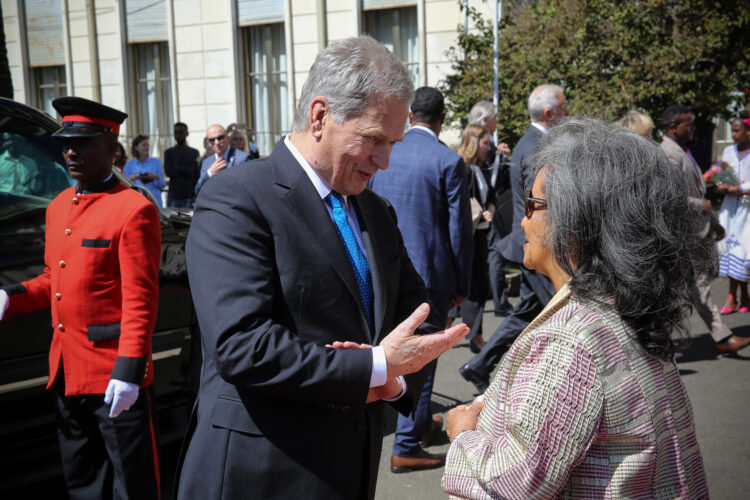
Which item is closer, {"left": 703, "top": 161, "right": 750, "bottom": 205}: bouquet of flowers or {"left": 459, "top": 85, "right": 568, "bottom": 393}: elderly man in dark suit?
{"left": 459, "top": 85, "right": 568, "bottom": 393}: elderly man in dark suit

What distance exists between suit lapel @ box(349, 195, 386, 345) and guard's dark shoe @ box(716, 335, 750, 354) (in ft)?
17.5

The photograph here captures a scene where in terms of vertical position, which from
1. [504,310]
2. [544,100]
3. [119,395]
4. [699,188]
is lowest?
[504,310]

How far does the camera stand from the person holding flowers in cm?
821

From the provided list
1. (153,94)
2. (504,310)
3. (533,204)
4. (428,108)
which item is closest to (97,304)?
(533,204)

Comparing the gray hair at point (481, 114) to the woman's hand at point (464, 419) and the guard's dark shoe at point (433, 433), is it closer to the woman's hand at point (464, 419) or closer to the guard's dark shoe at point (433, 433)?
the guard's dark shoe at point (433, 433)

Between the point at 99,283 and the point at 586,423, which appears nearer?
the point at 586,423

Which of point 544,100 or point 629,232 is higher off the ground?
point 544,100

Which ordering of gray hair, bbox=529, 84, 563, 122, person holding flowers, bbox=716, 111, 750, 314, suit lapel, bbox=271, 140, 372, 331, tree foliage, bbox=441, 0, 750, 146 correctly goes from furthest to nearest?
tree foliage, bbox=441, 0, 750, 146 → person holding flowers, bbox=716, 111, 750, 314 → gray hair, bbox=529, 84, 563, 122 → suit lapel, bbox=271, 140, 372, 331

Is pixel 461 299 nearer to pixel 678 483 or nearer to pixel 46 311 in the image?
pixel 46 311

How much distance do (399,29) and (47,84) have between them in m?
10.1

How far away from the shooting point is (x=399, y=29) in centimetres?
1591

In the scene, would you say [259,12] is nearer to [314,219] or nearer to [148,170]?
[148,170]

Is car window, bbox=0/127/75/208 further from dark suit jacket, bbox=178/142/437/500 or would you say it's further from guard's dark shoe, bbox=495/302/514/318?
guard's dark shoe, bbox=495/302/514/318

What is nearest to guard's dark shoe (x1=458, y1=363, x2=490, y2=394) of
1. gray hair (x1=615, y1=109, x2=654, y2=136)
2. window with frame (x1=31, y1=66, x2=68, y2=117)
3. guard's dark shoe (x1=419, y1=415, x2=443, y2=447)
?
guard's dark shoe (x1=419, y1=415, x2=443, y2=447)
